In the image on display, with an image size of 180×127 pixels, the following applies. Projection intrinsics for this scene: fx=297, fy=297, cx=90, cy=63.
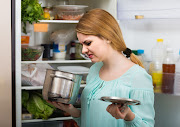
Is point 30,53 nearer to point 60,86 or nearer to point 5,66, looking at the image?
point 5,66

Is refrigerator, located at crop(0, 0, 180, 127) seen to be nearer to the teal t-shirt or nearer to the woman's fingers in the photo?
the teal t-shirt

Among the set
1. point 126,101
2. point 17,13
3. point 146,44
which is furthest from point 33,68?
point 126,101

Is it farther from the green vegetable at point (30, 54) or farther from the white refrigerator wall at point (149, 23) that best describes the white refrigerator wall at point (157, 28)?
the green vegetable at point (30, 54)

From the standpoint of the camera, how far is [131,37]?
2.09 m

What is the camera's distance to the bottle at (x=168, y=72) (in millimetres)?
1777

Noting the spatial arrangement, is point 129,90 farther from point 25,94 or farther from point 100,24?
point 25,94

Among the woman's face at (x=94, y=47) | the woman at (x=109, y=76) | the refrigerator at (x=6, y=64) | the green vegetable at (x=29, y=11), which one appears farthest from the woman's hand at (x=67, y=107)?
the green vegetable at (x=29, y=11)

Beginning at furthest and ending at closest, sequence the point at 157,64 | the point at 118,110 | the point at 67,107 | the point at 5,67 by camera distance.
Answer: the point at 157,64 → the point at 5,67 → the point at 67,107 → the point at 118,110

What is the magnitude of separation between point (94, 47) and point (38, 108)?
1.01 metres

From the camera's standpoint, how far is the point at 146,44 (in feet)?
6.68

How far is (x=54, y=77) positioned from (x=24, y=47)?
941 mm

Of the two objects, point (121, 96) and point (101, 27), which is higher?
point (101, 27)

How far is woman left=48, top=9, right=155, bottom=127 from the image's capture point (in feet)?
4.37

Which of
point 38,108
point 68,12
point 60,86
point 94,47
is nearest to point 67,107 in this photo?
point 60,86
